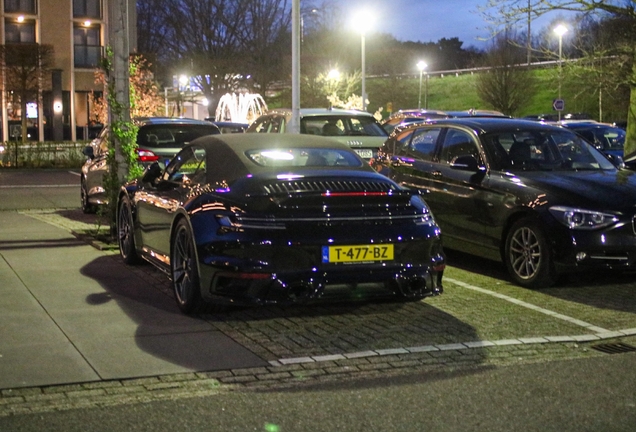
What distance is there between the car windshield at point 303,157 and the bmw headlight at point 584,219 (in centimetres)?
198

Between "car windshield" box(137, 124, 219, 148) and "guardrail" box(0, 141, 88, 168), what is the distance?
15.0 metres

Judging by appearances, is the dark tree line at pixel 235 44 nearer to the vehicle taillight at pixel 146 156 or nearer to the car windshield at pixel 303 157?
the vehicle taillight at pixel 146 156

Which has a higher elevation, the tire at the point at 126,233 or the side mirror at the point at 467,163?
the side mirror at the point at 467,163

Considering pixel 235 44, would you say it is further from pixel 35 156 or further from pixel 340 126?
pixel 340 126

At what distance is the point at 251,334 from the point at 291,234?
80cm

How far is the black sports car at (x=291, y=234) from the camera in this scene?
24.3 feet

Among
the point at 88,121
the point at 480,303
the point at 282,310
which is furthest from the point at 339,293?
the point at 88,121

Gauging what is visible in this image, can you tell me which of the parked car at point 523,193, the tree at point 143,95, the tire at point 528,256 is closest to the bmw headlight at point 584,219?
the parked car at point 523,193

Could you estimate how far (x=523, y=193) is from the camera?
9.69 m

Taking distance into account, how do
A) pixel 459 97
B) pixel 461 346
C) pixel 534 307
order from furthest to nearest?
pixel 459 97 < pixel 534 307 < pixel 461 346

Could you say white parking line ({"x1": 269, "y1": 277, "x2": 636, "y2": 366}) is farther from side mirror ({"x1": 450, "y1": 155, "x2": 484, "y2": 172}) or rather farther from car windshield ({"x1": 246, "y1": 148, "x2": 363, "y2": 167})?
side mirror ({"x1": 450, "y1": 155, "x2": 484, "y2": 172})

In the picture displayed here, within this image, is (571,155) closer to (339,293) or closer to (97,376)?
(339,293)

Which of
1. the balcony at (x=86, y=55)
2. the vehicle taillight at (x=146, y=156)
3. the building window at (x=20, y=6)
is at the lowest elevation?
the vehicle taillight at (x=146, y=156)

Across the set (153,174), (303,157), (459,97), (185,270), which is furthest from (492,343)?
(459,97)
